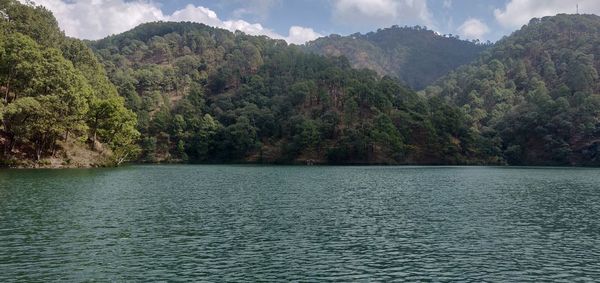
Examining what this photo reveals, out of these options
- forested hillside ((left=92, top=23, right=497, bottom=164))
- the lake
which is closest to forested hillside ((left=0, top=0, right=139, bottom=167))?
the lake

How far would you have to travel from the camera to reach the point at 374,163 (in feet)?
554

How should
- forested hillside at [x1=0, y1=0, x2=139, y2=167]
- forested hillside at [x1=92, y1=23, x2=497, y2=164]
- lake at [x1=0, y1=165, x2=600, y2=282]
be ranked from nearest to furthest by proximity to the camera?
lake at [x1=0, y1=165, x2=600, y2=282], forested hillside at [x1=0, y1=0, x2=139, y2=167], forested hillside at [x1=92, y1=23, x2=497, y2=164]

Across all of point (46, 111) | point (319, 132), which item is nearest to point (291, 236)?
point (46, 111)

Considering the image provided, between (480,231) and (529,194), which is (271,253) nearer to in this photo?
(480,231)

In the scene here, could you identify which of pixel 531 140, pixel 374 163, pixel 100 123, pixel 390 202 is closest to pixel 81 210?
pixel 390 202

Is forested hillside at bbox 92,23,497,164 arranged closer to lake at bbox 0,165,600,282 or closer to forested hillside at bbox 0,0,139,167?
forested hillside at bbox 0,0,139,167

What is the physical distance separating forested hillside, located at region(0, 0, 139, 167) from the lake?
39.7 metres

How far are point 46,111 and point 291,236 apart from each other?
78.4m

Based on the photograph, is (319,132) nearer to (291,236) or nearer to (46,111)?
(46,111)

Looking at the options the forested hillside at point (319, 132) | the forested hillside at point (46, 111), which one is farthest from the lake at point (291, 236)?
the forested hillside at point (319, 132)

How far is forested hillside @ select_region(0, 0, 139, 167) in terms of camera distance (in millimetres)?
94938

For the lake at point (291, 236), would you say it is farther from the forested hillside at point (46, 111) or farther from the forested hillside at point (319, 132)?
the forested hillside at point (319, 132)

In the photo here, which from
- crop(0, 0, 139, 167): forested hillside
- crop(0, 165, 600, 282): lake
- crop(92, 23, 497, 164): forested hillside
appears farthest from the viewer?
crop(92, 23, 497, 164): forested hillside

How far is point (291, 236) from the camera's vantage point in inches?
1359
